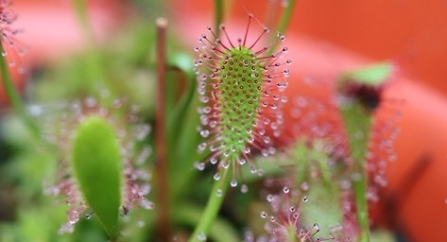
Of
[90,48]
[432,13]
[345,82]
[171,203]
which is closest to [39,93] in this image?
[90,48]

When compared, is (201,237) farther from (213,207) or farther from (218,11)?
(218,11)

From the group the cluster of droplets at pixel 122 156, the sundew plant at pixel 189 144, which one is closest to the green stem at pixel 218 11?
the sundew plant at pixel 189 144

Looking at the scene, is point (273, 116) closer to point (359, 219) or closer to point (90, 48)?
point (359, 219)

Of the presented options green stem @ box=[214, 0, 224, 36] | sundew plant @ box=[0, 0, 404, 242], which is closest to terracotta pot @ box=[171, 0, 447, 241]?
sundew plant @ box=[0, 0, 404, 242]

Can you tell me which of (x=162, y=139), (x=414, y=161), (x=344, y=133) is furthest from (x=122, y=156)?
(x=414, y=161)

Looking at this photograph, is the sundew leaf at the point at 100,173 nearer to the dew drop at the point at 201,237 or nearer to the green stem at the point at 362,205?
the dew drop at the point at 201,237

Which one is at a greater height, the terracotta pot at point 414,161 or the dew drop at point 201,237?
the terracotta pot at point 414,161

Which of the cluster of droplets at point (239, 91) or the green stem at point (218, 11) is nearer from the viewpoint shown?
the cluster of droplets at point (239, 91)
